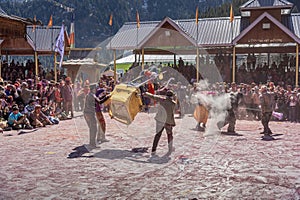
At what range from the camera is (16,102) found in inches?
664

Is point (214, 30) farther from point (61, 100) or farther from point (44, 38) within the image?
point (44, 38)

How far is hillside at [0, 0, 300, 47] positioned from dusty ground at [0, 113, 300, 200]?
73.8 m

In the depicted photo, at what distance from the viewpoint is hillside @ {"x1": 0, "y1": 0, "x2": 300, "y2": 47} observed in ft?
305

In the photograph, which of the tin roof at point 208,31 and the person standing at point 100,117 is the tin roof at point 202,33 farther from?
the person standing at point 100,117

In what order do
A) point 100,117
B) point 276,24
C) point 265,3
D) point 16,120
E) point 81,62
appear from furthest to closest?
point 81,62 < point 265,3 < point 276,24 < point 16,120 < point 100,117

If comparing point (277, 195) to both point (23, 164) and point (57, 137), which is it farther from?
point (57, 137)

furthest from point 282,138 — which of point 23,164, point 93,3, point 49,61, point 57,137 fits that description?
point 93,3

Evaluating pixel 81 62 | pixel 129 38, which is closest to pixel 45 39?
pixel 81 62

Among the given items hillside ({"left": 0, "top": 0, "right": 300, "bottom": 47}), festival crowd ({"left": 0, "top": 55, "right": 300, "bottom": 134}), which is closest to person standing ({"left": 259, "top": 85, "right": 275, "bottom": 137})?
festival crowd ({"left": 0, "top": 55, "right": 300, "bottom": 134})

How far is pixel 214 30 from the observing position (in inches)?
1148

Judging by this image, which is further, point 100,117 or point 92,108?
point 100,117

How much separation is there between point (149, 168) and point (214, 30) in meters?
21.2

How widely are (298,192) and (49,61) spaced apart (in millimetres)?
68958

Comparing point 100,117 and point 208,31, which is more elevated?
point 208,31
